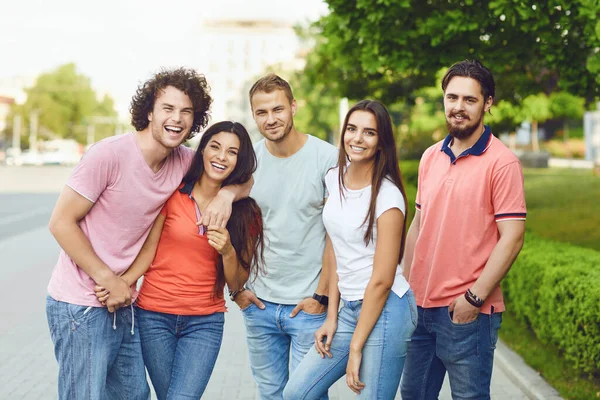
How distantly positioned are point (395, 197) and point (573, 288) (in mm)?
3109

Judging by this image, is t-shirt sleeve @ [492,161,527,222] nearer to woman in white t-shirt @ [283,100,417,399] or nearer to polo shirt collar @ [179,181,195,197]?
woman in white t-shirt @ [283,100,417,399]

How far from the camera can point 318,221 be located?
382 cm

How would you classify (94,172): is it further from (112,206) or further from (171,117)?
(171,117)

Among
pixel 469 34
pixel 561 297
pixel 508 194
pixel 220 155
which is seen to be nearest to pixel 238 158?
pixel 220 155

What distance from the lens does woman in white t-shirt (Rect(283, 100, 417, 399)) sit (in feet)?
10.8

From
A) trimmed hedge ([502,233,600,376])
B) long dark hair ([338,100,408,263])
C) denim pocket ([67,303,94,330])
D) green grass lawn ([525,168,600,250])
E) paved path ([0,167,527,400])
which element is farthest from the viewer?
green grass lawn ([525,168,600,250])

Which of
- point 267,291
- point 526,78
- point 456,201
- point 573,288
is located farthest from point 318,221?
point 526,78

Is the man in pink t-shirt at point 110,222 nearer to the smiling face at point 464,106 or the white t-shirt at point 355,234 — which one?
the white t-shirt at point 355,234

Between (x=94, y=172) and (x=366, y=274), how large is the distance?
3.96 feet

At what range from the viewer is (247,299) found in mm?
3924

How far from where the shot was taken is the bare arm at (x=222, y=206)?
3555 mm

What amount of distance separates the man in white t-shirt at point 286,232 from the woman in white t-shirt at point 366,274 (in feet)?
0.93

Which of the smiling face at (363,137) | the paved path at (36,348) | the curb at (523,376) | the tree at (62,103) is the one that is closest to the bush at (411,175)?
the paved path at (36,348)

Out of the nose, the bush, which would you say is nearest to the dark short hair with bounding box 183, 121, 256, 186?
the nose
